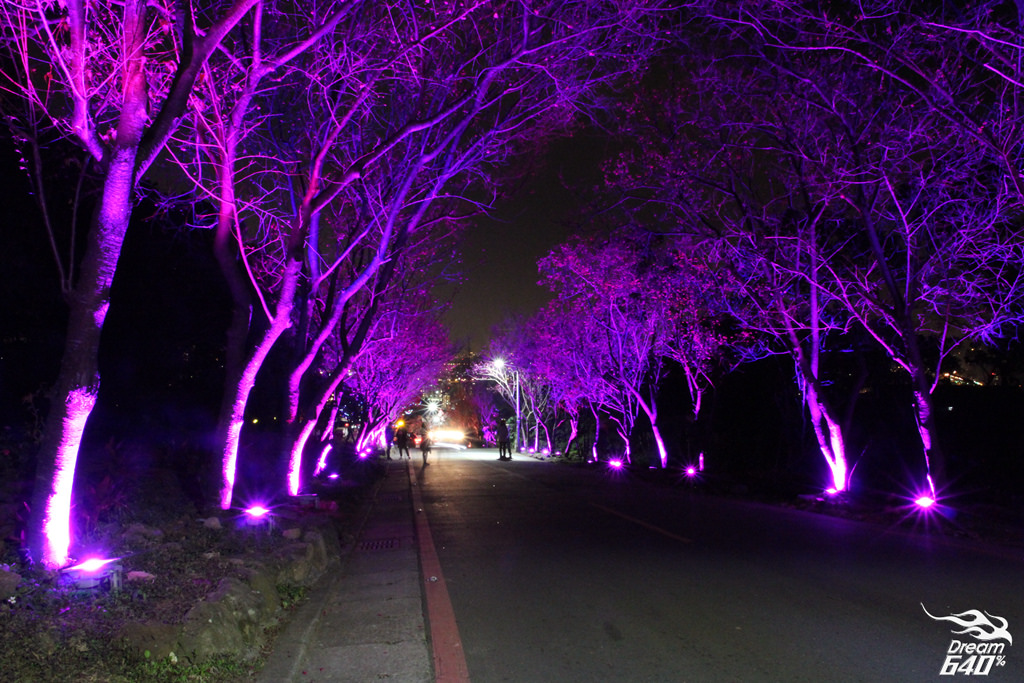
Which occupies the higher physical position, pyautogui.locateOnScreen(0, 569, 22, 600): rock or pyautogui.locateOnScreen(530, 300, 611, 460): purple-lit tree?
pyautogui.locateOnScreen(530, 300, 611, 460): purple-lit tree

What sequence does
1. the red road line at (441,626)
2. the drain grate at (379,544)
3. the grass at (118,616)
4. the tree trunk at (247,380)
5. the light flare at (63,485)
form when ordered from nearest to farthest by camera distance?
the grass at (118,616) < the red road line at (441,626) < the light flare at (63,485) < the tree trunk at (247,380) < the drain grate at (379,544)

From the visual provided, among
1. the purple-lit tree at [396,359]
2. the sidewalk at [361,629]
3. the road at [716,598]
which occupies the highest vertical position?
the purple-lit tree at [396,359]

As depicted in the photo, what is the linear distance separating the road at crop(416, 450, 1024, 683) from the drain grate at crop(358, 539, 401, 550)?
752 mm

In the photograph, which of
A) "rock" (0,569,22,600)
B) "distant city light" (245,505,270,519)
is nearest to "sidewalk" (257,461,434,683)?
"distant city light" (245,505,270,519)

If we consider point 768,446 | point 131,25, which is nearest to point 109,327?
point 131,25

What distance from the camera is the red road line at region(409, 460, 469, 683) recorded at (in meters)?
5.45

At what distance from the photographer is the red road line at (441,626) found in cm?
545

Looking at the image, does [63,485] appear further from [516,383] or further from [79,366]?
[516,383]

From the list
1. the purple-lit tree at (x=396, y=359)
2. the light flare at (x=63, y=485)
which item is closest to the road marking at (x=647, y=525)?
the light flare at (x=63, y=485)

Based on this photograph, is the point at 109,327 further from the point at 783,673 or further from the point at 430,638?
the point at 783,673

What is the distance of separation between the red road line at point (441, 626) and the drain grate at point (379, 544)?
0.71m

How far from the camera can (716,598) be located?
731 centimetres

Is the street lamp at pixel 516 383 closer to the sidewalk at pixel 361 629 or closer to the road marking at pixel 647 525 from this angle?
the road marking at pixel 647 525

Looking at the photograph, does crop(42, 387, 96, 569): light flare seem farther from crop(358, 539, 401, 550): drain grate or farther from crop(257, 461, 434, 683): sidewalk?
crop(358, 539, 401, 550): drain grate
